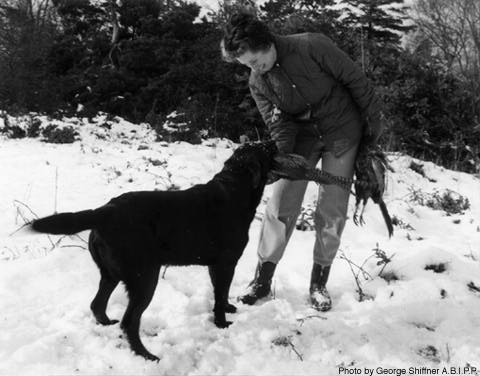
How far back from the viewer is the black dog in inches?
91.6

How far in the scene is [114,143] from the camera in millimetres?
7785

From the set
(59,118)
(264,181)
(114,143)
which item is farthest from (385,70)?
(264,181)

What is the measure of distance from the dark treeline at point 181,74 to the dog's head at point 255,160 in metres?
5.43

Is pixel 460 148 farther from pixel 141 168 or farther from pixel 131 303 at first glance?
pixel 131 303

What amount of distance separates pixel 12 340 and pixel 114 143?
5.72 metres

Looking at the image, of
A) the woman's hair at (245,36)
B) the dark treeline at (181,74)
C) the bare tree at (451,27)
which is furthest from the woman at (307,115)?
the bare tree at (451,27)

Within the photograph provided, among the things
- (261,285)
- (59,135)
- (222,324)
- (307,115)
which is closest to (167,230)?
(222,324)

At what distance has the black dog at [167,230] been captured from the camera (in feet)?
7.63

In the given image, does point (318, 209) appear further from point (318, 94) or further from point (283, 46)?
point (283, 46)

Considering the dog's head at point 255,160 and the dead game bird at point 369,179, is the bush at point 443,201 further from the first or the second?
the dog's head at point 255,160

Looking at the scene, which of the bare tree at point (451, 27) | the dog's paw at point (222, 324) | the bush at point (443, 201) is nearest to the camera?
the dog's paw at point (222, 324)

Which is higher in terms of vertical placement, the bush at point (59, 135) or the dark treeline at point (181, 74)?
the dark treeline at point (181, 74)

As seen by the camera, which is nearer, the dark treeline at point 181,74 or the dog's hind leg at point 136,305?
the dog's hind leg at point 136,305

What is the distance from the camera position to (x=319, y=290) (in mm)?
3129
